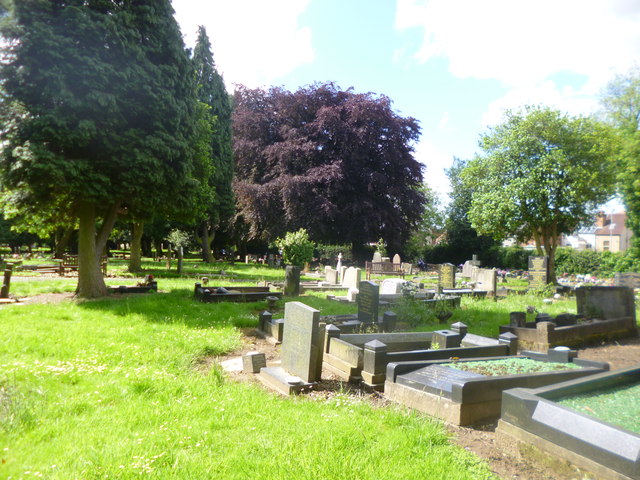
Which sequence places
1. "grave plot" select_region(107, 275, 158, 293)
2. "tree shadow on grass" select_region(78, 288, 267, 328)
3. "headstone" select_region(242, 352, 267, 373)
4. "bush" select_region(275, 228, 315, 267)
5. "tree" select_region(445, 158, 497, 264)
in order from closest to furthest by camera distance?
"headstone" select_region(242, 352, 267, 373), "tree shadow on grass" select_region(78, 288, 267, 328), "grave plot" select_region(107, 275, 158, 293), "bush" select_region(275, 228, 315, 267), "tree" select_region(445, 158, 497, 264)

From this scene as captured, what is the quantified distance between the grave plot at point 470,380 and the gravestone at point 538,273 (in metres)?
12.7

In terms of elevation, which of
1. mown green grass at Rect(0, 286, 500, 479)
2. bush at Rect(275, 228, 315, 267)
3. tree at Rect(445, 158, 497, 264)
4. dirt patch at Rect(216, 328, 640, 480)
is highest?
tree at Rect(445, 158, 497, 264)

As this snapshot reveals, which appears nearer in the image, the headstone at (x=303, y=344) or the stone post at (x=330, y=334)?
the headstone at (x=303, y=344)

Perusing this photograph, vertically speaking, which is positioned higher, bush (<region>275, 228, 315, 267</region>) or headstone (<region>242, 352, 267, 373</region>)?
bush (<region>275, 228, 315, 267</region>)

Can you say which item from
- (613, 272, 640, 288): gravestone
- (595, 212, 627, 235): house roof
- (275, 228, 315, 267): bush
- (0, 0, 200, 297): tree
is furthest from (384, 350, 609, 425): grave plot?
(595, 212, 627, 235): house roof

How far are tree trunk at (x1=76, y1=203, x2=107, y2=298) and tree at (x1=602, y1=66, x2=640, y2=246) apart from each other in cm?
1831

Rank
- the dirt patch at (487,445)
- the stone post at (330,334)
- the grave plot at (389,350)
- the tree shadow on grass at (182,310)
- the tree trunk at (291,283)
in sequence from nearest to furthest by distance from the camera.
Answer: the dirt patch at (487,445) < the grave plot at (389,350) < the stone post at (330,334) < the tree shadow on grass at (182,310) < the tree trunk at (291,283)

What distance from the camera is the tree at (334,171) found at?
88.6 feet

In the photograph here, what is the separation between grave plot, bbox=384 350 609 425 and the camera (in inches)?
176

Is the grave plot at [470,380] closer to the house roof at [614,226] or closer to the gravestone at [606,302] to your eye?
the gravestone at [606,302]

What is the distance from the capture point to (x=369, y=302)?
30.3ft

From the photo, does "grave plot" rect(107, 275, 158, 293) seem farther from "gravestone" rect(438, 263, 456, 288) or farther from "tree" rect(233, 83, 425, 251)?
"tree" rect(233, 83, 425, 251)

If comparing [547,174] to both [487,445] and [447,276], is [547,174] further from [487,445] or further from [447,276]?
[487,445]

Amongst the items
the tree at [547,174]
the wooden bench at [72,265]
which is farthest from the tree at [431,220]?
the wooden bench at [72,265]
